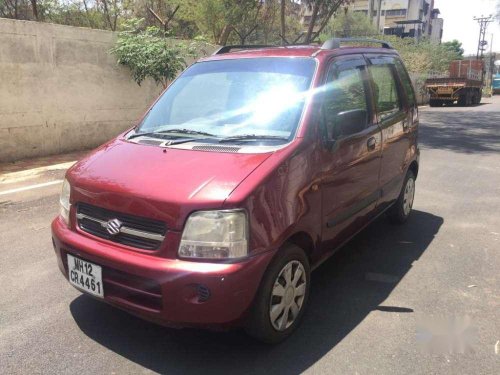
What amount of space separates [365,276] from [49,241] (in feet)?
10.2

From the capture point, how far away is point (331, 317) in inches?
132

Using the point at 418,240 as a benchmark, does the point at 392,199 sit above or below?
above

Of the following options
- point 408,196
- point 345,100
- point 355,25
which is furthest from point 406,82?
point 355,25

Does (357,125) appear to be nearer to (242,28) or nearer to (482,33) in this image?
(242,28)

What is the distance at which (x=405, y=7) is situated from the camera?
90.7 metres

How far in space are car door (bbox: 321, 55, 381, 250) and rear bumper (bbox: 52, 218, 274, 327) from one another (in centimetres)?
91

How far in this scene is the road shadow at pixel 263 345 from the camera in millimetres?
2811

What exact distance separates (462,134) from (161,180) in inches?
530

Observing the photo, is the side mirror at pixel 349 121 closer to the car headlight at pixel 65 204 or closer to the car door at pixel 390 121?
the car door at pixel 390 121

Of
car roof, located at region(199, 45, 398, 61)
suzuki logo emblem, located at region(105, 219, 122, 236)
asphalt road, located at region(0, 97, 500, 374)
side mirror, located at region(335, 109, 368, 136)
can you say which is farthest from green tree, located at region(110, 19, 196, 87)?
suzuki logo emblem, located at region(105, 219, 122, 236)

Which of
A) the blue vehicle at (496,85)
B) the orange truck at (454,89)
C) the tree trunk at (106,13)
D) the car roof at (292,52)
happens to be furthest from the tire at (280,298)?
the blue vehicle at (496,85)

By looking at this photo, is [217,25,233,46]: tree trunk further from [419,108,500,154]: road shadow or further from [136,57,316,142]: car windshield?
[136,57,316,142]: car windshield

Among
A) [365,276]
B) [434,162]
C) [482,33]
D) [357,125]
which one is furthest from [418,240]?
[482,33]

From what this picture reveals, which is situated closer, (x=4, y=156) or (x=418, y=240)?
(x=418, y=240)
